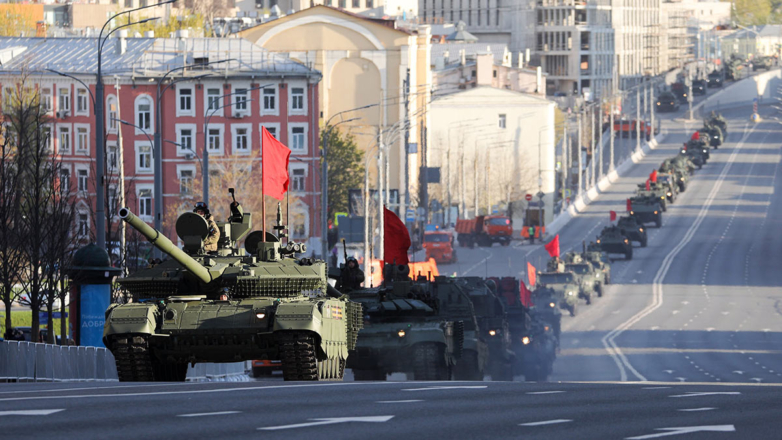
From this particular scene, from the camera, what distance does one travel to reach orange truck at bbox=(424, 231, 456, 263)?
8069 centimetres

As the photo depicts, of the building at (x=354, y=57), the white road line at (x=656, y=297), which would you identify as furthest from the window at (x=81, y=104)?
the white road line at (x=656, y=297)

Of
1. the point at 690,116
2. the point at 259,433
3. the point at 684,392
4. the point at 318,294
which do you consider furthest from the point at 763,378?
the point at 690,116

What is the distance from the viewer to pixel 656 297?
243ft

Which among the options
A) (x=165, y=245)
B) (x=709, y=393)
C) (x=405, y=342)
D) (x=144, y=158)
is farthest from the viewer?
(x=144, y=158)

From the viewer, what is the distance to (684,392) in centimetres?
1825

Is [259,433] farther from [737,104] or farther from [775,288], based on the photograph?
[737,104]

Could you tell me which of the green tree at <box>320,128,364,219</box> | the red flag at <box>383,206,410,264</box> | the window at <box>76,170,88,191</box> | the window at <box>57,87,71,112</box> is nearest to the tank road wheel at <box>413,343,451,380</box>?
the red flag at <box>383,206,410,264</box>

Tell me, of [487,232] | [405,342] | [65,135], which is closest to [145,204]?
[65,135]

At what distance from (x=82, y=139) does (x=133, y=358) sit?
185 ft

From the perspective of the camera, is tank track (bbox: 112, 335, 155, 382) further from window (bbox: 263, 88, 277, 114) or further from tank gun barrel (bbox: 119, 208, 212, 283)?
window (bbox: 263, 88, 277, 114)

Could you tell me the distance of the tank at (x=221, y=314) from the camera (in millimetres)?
21016

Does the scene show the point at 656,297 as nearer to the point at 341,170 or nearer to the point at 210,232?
the point at 341,170

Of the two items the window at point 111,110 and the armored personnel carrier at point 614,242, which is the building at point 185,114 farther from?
the armored personnel carrier at point 614,242

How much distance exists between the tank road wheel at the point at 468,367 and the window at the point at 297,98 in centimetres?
4558
